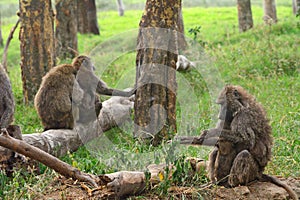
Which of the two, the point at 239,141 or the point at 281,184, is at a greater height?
the point at 239,141

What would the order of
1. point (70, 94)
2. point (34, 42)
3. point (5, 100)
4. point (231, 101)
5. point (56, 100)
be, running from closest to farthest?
point (231, 101), point (5, 100), point (56, 100), point (70, 94), point (34, 42)

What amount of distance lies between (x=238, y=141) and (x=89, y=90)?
4.37m

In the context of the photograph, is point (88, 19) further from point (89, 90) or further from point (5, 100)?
point (5, 100)

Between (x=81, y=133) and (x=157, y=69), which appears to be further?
(x=81, y=133)

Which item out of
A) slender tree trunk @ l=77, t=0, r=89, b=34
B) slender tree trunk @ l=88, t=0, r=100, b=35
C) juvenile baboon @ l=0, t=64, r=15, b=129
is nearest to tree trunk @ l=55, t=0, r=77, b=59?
slender tree trunk @ l=77, t=0, r=89, b=34

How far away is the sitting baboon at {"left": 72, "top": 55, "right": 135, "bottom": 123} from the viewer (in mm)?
9836

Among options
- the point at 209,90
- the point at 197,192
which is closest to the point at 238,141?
the point at 197,192

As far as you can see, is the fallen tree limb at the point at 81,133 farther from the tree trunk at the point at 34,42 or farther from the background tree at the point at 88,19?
the background tree at the point at 88,19

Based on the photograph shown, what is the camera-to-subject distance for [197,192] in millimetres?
5922

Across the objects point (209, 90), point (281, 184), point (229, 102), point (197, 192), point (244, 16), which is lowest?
point (281, 184)

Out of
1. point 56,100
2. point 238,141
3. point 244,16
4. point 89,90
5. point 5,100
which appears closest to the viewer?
point 238,141

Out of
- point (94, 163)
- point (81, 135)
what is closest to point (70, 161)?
point (94, 163)

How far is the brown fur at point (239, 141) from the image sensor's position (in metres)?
6.45

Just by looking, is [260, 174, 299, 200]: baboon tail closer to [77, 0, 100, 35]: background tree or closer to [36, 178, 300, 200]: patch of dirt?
[36, 178, 300, 200]: patch of dirt
